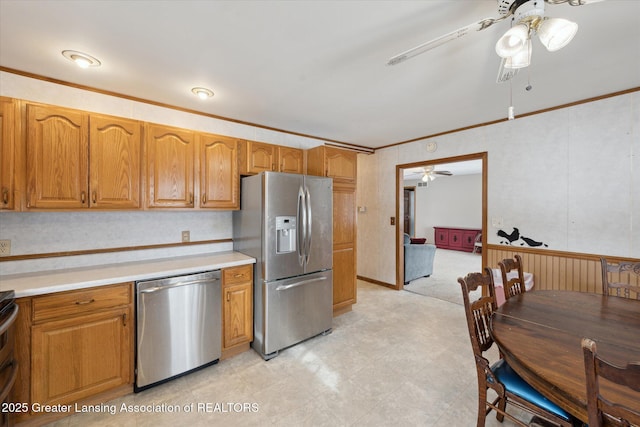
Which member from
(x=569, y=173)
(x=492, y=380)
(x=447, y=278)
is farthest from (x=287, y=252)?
(x=447, y=278)

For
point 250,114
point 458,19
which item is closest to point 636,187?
point 458,19

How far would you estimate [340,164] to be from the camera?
3369 millimetres

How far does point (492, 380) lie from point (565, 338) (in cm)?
44

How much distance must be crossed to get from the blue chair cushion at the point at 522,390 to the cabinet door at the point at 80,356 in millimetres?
2543

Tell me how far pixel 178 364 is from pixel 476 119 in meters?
4.15

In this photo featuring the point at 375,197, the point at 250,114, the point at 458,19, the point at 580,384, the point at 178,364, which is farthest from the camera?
the point at 375,197

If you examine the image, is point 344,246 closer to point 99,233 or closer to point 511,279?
point 511,279

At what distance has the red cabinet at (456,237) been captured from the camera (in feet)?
26.6

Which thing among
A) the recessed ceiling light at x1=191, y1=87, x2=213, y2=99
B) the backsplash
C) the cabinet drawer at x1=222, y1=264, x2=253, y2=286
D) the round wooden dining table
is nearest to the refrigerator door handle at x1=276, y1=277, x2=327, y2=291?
the cabinet drawer at x1=222, y1=264, x2=253, y2=286

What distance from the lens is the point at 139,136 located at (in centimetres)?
228

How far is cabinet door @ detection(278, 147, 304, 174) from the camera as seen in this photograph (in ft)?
10.4

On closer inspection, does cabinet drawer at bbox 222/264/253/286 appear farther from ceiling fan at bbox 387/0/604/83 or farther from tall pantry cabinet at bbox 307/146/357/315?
ceiling fan at bbox 387/0/604/83

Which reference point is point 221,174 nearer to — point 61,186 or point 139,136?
point 139,136

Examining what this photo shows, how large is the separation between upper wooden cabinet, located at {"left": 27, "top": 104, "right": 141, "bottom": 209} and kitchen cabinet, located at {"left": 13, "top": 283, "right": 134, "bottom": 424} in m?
0.75
